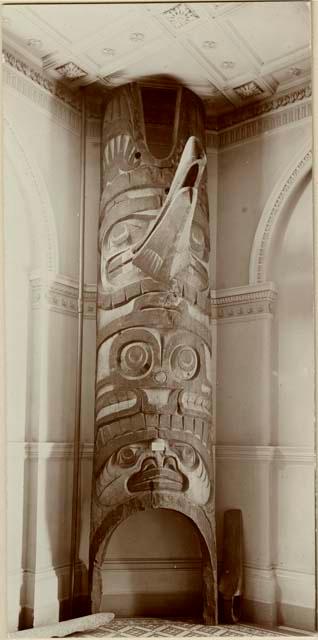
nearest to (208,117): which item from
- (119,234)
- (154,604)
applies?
(119,234)

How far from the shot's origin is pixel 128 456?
7.50ft

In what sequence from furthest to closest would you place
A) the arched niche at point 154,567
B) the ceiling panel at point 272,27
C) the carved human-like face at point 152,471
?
the arched niche at point 154,567 → the carved human-like face at point 152,471 → the ceiling panel at point 272,27

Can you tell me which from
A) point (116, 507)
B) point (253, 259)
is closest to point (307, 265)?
point (253, 259)

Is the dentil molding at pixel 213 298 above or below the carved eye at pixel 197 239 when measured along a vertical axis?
below

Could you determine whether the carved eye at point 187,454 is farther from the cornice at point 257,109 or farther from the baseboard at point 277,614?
the cornice at point 257,109

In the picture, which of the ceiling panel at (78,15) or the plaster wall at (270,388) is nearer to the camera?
the ceiling panel at (78,15)

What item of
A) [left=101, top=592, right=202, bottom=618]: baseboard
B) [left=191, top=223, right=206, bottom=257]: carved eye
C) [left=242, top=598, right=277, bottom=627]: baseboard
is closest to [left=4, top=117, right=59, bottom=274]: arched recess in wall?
[left=191, top=223, right=206, bottom=257]: carved eye

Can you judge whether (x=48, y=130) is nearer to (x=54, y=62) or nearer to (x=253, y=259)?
(x=54, y=62)

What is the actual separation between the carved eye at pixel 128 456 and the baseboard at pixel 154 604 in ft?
1.54

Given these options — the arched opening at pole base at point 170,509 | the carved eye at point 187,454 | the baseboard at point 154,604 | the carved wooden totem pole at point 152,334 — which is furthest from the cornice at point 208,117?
the baseboard at point 154,604

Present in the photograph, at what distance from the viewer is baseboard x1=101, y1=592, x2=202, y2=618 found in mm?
2343

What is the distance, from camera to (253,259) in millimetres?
2467

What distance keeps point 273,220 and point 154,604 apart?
1.38 m

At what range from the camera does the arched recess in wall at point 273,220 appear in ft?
7.84
